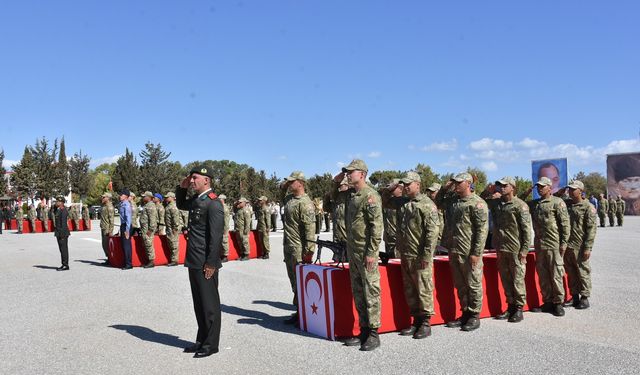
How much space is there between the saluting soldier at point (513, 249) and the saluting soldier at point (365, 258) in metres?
2.32

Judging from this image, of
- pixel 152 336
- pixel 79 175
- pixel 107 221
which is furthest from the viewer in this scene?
pixel 79 175

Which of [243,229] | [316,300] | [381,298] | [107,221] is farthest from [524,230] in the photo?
[107,221]

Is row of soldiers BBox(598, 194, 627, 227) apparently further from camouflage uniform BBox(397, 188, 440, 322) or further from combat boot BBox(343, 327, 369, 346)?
combat boot BBox(343, 327, 369, 346)

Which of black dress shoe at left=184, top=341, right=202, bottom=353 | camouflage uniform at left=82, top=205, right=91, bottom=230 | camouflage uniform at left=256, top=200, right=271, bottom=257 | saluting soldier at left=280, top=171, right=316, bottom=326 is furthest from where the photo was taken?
camouflage uniform at left=82, top=205, right=91, bottom=230

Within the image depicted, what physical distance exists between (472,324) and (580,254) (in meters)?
2.64

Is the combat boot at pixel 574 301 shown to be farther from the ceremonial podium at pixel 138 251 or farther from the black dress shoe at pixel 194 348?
the ceremonial podium at pixel 138 251

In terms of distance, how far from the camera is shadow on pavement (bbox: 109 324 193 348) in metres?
6.77

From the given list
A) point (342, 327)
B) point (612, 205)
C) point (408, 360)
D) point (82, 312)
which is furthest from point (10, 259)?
point (612, 205)

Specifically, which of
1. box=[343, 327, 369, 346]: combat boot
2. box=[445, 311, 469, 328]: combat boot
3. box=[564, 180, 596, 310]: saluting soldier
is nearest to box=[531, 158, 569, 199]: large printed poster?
box=[564, 180, 596, 310]: saluting soldier

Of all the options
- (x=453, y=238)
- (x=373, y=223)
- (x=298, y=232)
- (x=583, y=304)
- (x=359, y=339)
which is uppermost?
(x=373, y=223)

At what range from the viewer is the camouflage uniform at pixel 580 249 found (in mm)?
8586

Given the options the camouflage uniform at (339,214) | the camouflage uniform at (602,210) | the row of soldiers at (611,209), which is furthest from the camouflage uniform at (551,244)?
the row of soldiers at (611,209)

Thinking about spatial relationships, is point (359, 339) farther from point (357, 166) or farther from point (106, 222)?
point (106, 222)

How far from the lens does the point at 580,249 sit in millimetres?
8727
